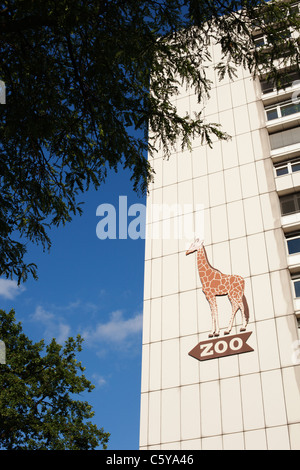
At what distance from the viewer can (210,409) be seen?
878 inches

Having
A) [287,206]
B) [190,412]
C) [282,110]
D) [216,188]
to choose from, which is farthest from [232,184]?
[190,412]

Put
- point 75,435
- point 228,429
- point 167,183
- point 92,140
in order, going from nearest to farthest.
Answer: point 92,140 → point 228,429 → point 75,435 → point 167,183

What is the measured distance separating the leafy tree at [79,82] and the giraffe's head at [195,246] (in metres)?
16.3

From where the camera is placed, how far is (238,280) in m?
A: 24.6

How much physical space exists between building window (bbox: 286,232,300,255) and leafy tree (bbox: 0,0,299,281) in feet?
50.7

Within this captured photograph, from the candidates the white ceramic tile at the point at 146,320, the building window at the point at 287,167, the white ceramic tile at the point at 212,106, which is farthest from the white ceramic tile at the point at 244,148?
the white ceramic tile at the point at 146,320

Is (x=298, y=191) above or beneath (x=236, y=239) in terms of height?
above

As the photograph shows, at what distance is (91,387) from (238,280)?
33.0 ft

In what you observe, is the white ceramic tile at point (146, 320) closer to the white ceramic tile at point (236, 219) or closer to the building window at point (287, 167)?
the white ceramic tile at point (236, 219)

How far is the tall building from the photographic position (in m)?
21.7

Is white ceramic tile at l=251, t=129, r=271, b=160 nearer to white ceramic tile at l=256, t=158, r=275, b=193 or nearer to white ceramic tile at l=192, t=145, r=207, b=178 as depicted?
white ceramic tile at l=256, t=158, r=275, b=193

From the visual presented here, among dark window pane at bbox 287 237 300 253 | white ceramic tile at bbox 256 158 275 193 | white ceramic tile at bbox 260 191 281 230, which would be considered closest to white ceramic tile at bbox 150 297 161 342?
white ceramic tile at bbox 260 191 281 230

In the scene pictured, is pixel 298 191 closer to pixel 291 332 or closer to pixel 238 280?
pixel 238 280
